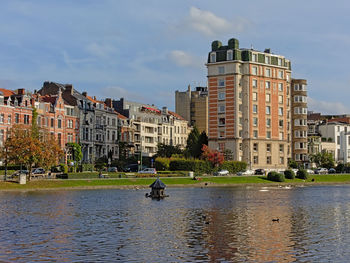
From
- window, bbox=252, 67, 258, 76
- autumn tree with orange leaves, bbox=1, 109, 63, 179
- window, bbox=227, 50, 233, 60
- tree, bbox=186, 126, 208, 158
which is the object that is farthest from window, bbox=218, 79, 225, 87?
autumn tree with orange leaves, bbox=1, 109, 63, 179

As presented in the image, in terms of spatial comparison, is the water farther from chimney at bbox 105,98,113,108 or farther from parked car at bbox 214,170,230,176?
chimney at bbox 105,98,113,108

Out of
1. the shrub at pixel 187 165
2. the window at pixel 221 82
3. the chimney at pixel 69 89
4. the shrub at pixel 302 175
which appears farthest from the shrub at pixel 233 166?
the chimney at pixel 69 89

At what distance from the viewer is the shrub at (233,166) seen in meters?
138

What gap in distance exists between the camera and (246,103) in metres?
152

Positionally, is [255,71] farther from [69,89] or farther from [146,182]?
[146,182]

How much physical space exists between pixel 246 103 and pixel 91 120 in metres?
41.2

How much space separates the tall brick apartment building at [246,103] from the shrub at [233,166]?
25.9 feet

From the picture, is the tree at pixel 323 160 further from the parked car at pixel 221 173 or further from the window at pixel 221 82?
the parked car at pixel 221 173

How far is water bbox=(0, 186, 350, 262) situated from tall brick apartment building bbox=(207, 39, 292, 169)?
8526cm

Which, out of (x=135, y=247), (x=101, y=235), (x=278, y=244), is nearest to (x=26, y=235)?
(x=101, y=235)

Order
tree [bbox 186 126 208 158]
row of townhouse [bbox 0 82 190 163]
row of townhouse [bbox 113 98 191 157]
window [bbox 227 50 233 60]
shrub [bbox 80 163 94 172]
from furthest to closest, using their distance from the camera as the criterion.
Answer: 1. row of townhouse [bbox 113 98 191 157]
2. tree [bbox 186 126 208 158]
3. window [bbox 227 50 233 60]
4. row of townhouse [bbox 0 82 190 163]
5. shrub [bbox 80 163 94 172]

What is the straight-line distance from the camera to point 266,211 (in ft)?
189

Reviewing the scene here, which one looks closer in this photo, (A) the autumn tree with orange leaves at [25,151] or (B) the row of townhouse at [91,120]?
(A) the autumn tree with orange leaves at [25,151]

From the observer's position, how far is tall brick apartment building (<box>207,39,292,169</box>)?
15088 centimetres
